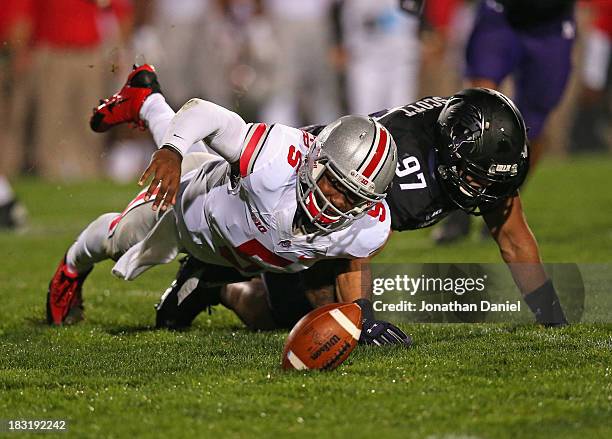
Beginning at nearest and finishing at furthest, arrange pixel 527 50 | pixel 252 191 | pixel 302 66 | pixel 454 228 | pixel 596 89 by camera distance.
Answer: pixel 252 191 → pixel 527 50 → pixel 454 228 → pixel 302 66 → pixel 596 89

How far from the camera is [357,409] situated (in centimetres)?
346

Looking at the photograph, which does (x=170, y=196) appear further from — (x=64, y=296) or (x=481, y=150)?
(x=64, y=296)

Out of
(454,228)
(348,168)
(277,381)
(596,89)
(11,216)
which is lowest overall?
(596,89)

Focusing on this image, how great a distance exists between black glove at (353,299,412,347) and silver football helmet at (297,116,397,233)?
39 cm

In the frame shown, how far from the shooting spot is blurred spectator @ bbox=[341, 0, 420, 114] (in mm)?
12977

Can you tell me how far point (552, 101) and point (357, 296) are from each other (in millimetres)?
3036

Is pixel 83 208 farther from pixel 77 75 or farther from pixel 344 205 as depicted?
pixel 344 205

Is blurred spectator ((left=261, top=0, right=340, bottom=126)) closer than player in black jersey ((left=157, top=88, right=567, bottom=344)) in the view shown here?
No

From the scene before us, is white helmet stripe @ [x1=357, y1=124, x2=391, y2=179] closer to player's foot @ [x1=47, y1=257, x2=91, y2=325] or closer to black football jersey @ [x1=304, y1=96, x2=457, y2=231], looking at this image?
black football jersey @ [x1=304, y1=96, x2=457, y2=231]

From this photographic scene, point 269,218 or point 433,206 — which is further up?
point 269,218

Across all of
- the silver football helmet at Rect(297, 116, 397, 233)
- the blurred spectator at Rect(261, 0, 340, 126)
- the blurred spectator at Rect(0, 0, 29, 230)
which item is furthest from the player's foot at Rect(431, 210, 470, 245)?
the blurred spectator at Rect(261, 0, 340, 126)

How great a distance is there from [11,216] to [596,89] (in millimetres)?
9241

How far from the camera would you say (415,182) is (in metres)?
4.64

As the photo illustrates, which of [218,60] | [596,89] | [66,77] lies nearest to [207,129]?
[66,77]
